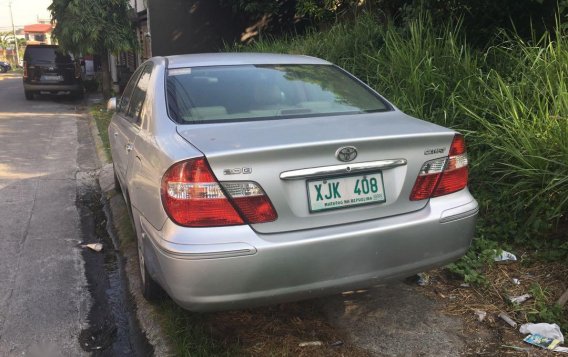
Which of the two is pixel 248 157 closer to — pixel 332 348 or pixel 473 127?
pixel 332 348

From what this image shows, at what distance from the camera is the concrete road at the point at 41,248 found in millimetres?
3014

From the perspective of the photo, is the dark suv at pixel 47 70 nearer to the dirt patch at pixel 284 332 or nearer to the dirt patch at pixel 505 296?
the dirt patch at pixel 284 332

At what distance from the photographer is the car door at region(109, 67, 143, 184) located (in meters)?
3.81

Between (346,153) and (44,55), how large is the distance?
16874mm

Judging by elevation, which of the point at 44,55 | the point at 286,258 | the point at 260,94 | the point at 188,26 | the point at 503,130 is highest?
the point at 188,26

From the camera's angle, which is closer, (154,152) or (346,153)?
(346,153)

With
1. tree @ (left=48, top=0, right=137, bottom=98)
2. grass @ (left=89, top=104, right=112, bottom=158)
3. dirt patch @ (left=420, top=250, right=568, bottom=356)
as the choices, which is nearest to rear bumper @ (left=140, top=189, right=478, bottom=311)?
dirt patch @ (left=420, top=250, right=568, bottom=356)

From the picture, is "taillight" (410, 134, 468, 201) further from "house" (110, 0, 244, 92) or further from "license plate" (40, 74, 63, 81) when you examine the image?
"license plate" (40, 74, 63, 81)

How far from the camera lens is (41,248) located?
4.28 metres

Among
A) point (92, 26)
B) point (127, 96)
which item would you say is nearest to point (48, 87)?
point (92, 26)

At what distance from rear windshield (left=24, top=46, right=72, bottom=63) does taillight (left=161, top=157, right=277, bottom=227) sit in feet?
53.0

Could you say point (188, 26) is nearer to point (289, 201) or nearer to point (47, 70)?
point (47, 70)

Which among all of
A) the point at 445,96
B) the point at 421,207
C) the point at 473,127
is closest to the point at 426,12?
the point at 445,96

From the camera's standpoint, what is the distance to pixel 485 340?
2768mm
